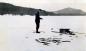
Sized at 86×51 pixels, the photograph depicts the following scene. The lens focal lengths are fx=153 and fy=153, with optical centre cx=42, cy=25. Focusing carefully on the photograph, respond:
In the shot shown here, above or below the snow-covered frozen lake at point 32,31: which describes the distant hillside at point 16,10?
above

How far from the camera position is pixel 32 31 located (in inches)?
43.9

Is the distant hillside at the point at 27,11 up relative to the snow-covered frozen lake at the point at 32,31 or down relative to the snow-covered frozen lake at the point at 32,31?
up

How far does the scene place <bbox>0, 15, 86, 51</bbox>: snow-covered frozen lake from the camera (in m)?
1.09

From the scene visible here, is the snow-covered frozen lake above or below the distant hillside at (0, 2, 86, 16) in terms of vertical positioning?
below

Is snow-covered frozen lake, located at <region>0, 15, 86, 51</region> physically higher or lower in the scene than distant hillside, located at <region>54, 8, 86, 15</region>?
lower

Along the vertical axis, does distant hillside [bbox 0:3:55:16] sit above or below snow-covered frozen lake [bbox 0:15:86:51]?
above

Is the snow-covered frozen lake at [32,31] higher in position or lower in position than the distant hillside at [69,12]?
lower

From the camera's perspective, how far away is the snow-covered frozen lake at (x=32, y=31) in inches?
43.0

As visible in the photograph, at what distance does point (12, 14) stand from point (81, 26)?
52 cm

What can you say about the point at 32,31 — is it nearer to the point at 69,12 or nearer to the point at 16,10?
the point at 16,10

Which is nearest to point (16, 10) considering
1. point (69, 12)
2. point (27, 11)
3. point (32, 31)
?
point (27, 11)

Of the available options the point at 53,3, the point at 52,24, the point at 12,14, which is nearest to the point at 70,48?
the point at 52,24

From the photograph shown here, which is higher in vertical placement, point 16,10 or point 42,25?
point 16,10

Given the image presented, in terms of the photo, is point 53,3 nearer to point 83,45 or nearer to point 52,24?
point 52,24
